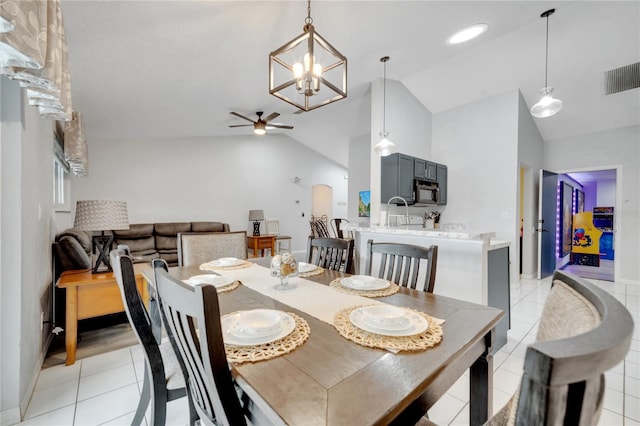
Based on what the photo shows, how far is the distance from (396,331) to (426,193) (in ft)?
12.5

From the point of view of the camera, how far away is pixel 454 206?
508cm

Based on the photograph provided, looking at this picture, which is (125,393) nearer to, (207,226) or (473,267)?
(473,267)

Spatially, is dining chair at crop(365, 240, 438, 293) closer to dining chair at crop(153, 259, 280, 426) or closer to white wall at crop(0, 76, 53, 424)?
dining chair at crop(153, 259, 280, 426)

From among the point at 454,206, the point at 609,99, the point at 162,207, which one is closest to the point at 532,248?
the point at 454,206

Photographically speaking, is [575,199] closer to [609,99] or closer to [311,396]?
[609,99]

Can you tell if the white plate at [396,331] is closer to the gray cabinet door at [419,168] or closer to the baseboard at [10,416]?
the baseboard at [10,416]

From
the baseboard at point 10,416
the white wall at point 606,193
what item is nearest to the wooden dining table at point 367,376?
the baseboard at point 10,416

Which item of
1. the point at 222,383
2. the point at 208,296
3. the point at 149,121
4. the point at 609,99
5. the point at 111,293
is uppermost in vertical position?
the point at 609,99

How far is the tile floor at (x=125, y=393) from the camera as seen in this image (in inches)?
63.2

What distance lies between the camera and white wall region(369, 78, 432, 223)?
13.1 ft

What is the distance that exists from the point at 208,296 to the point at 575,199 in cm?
918

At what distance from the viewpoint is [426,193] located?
14.4ft

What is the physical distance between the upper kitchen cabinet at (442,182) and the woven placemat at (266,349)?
455cm

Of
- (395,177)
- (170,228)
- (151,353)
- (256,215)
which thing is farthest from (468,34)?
(170,228)
